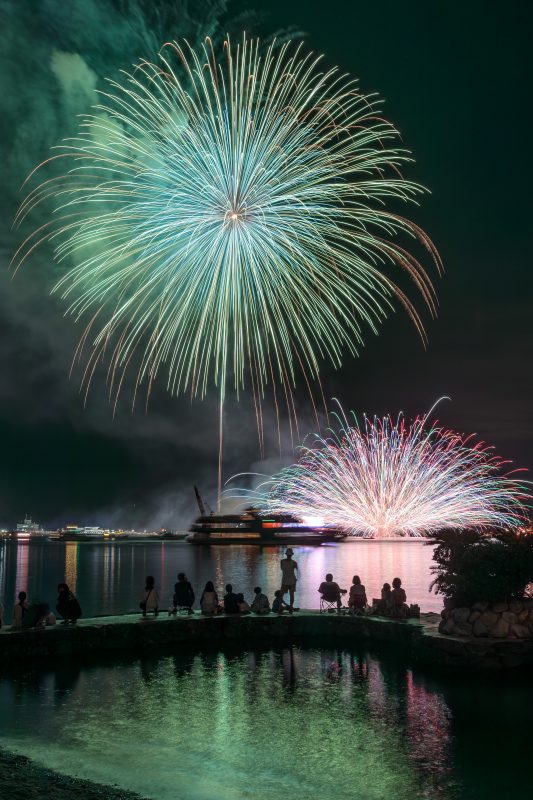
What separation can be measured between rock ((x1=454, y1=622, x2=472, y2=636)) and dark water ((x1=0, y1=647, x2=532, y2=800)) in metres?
1.33

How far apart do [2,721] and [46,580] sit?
60575 mm

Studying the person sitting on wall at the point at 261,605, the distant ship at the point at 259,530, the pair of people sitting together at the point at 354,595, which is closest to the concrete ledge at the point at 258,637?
the person sitting on wall at the point at 261,605

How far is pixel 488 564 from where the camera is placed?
15594mm

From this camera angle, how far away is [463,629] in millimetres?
15234

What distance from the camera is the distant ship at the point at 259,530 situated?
14962 cm

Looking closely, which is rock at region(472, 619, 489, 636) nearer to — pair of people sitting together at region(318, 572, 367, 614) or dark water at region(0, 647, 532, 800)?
dark water at region(0, 647, 532, 800)

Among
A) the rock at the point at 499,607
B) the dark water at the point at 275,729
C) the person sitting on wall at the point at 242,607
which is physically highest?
the rock at the point at 499,607

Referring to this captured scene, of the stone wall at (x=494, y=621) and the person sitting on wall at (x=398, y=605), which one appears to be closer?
the stone wall at (x=494, y=621)

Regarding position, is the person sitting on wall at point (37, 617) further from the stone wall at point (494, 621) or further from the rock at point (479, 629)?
the rock at point (479, 629)

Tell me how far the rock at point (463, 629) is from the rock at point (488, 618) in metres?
0.31

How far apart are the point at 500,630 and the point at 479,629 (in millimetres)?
415

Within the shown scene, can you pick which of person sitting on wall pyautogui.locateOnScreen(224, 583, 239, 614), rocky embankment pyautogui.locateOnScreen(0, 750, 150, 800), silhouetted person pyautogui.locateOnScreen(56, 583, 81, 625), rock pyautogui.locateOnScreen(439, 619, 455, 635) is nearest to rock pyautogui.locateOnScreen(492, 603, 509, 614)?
rock pyautogui.locateOnScreen(439, 619, 455, 635)

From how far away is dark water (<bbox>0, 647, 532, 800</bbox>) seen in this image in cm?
915

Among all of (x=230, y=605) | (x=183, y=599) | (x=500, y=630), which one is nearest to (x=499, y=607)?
(x=500, y=630)
